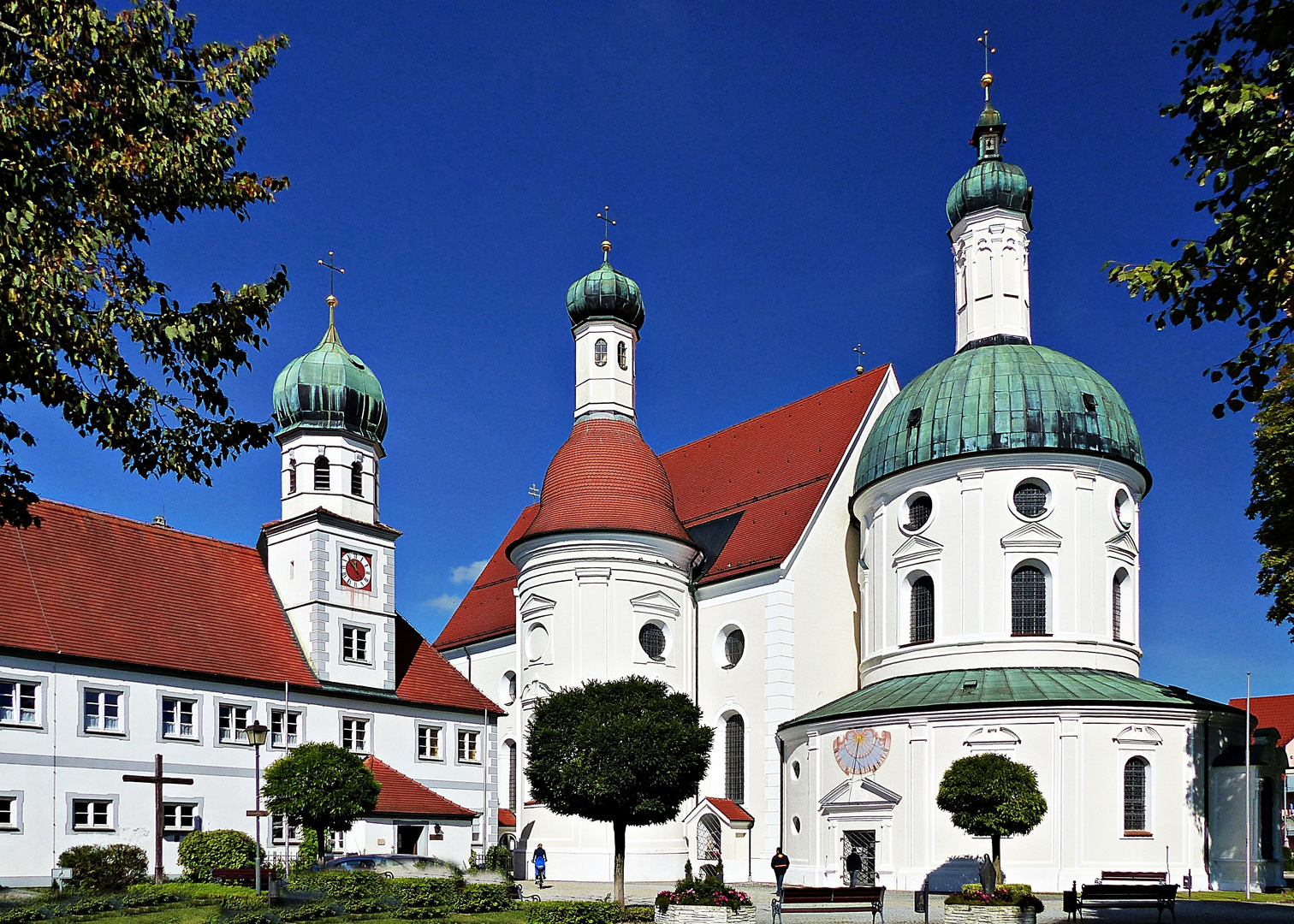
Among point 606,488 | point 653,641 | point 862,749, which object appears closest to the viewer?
point 862,749

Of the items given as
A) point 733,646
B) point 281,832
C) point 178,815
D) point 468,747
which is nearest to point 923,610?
point 733,646

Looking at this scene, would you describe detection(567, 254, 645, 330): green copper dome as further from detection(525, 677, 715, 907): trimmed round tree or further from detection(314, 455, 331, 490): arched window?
detection(525, 677, 715, 907): trimmed round tree

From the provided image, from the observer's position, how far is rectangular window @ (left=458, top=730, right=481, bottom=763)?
137ft

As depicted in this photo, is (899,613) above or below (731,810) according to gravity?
above

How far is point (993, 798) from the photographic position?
28.2 metres

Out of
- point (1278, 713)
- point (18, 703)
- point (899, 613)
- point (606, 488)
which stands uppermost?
point (606, 488)

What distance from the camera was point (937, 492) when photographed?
128 ft

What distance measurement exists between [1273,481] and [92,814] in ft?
92.5

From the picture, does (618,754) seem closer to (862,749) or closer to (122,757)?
(862,749)

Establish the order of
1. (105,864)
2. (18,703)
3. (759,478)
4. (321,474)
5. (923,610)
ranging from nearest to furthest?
(105,864) → (18,703) → (923,610) → (321,474) → (759,478)

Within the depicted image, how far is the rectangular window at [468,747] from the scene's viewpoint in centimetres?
4184

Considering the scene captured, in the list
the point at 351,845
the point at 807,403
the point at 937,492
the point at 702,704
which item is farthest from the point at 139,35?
the point at 807,403

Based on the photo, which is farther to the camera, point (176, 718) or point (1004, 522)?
point (1004, 522)

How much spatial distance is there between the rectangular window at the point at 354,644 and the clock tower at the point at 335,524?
0.09ft
